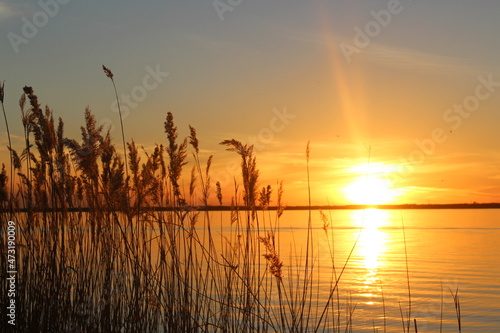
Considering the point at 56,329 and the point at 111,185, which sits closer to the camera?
the point at 111,185

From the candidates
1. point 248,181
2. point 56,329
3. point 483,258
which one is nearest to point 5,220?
point 56,329

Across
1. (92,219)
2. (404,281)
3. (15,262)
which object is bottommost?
(404,281)

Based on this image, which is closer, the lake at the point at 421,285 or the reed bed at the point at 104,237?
the reed bed at the point at 104,237

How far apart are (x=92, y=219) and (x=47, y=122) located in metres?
1.10

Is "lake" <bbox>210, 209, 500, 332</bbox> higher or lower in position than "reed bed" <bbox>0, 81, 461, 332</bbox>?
lower

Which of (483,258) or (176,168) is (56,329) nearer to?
(176,168)

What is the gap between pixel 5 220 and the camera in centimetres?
521

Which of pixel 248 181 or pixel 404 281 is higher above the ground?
pixel 248 181

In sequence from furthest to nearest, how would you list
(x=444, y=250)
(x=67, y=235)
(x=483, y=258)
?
(x=444, y=250) < (x=483, y=258) < (x=67, y=235)

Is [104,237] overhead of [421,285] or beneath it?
overhead

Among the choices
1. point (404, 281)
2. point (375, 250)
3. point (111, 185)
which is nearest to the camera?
point (111, 185)

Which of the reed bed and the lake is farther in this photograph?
the lake

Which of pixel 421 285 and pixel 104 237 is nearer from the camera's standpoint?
pixel 104 237

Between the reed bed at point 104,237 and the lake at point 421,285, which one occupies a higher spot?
the reed bed at point 104,237
